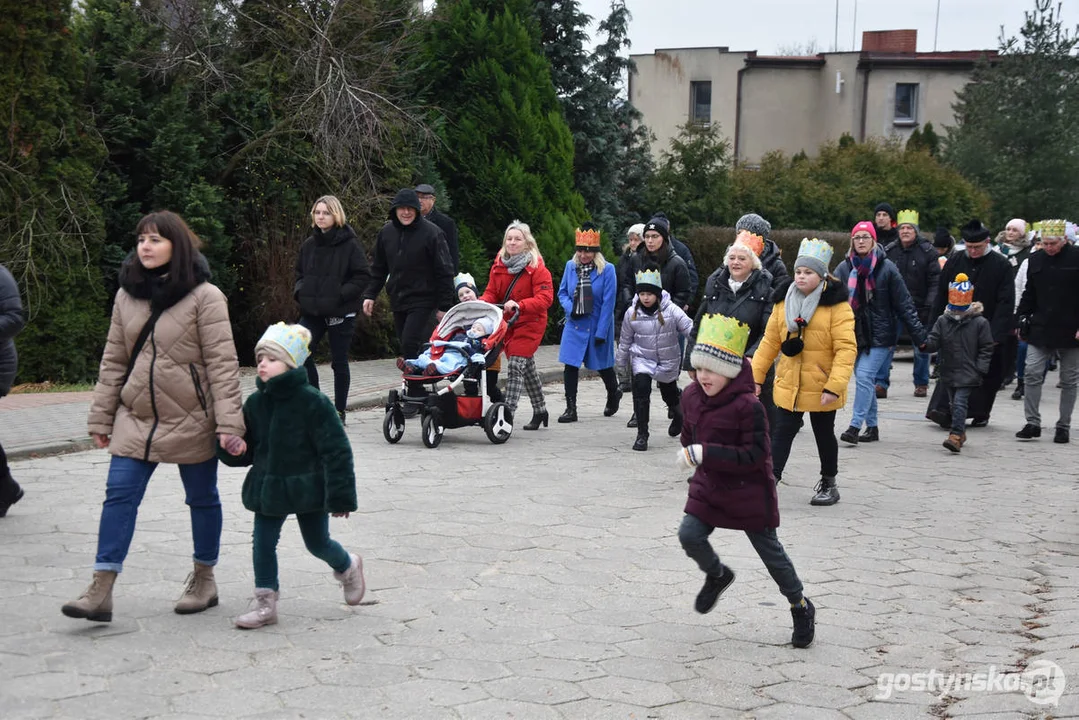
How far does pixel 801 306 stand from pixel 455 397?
11.1 ft

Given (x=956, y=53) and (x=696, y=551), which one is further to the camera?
(x=956, y=53)

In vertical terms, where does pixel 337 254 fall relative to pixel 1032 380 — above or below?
above

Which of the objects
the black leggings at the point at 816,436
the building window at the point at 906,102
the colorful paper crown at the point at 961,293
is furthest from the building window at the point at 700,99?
the black leggings at the point at 816,436

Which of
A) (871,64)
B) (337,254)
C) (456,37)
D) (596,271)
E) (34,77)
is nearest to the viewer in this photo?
(337,254)

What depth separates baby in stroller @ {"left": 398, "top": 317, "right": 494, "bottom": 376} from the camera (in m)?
11.0

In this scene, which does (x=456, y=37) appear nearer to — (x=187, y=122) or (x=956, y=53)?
(x=187, y=122)

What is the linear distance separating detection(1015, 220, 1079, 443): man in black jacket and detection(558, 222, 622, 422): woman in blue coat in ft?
13.6

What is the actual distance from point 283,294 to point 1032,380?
29.6 ft

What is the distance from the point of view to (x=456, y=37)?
19297 mm

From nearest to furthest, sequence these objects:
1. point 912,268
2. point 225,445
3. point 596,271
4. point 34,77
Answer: point 225,445 < point 596,271 < point 34,77 < point 912,268

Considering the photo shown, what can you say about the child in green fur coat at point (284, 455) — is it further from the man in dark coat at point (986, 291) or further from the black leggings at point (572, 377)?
the man in dark coat at point (986, 291)

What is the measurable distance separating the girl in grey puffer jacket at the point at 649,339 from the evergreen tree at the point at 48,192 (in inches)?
251

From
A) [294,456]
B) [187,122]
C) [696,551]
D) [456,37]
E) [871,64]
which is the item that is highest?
[871,64]

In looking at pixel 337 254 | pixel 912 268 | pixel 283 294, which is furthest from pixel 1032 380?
pixel 283 294
